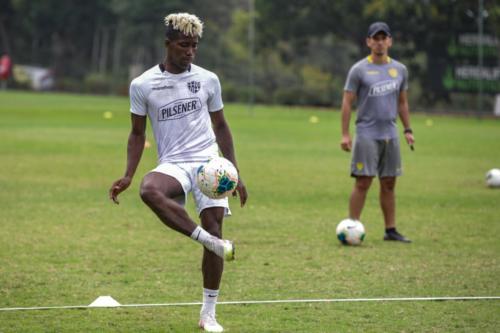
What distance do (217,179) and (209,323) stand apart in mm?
1101

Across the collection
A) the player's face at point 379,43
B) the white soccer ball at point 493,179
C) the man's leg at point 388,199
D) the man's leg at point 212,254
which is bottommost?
the white soccer ball at point 493,179

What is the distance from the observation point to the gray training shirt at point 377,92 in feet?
40.4

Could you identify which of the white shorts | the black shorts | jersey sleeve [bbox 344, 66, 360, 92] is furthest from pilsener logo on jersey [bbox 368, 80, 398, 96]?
the white shorts

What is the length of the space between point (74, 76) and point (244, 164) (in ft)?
261

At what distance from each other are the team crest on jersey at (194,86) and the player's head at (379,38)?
466 cm

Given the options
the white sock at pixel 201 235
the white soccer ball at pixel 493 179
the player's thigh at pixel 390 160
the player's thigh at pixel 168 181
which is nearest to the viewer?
the white sock at pixel 201 235

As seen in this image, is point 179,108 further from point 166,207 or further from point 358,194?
point 358,194

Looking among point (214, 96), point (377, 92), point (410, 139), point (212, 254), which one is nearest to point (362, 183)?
point (410, 139)

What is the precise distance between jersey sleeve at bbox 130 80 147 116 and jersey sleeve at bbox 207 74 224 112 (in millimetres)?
509

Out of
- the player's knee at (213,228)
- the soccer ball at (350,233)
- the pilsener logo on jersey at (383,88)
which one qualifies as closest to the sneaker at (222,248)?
the player's knee at (213,228)

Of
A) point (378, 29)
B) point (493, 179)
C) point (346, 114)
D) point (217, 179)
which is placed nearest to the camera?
point (217, 179)

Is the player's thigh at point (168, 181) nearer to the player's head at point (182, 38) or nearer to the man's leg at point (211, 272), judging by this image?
the man's leg at point (211, 272)

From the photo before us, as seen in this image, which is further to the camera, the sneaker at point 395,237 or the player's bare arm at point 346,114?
the sneaker at point 395,237

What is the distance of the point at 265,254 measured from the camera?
11570mm
